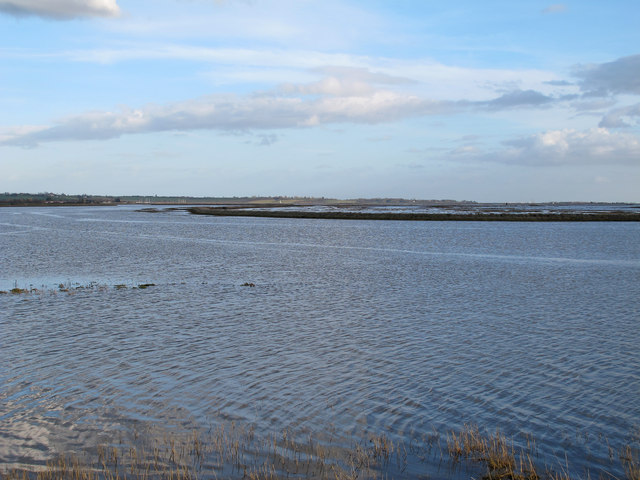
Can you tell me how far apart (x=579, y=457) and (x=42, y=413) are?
10.3 meters

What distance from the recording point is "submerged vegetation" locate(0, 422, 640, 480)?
28.8 feet

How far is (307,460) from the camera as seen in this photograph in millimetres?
9320

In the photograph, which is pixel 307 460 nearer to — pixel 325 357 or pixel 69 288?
pixel 325 357

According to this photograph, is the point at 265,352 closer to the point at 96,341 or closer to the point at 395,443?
the point at 96,341

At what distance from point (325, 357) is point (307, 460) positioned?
21.1 feet

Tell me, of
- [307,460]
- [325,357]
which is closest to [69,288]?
[325,357]

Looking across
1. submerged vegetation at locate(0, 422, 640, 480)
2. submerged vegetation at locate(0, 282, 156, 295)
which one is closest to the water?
submerged vegetation at locate(0, 282, 156, 295)

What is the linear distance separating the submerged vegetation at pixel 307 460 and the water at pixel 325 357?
448 mm

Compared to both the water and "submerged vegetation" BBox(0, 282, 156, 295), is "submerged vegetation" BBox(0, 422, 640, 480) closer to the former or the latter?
the water

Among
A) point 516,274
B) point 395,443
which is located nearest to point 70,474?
point 395,443

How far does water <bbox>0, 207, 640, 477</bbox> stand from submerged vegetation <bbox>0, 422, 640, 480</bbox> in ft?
1.47

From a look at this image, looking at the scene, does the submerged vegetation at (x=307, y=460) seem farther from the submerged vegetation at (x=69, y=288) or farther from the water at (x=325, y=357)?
the submerged vegetation at (x=69, y=288)

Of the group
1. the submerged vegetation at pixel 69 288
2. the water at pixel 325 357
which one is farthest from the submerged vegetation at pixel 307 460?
the submerged vegetation at pixel 69 288

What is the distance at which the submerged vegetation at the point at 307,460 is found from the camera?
8766mm
